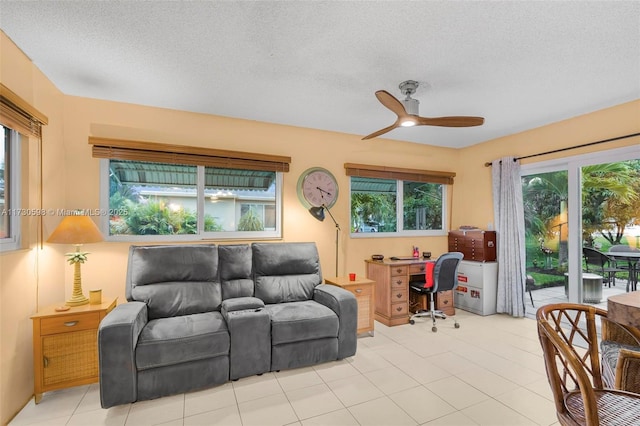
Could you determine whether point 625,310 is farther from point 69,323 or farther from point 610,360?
point 69,323

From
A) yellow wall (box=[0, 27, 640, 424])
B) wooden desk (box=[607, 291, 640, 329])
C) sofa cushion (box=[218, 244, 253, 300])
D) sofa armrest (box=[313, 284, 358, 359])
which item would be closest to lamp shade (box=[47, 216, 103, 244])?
yellow wall (box=[0, 27, 640, 424])

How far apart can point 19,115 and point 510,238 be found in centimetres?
508

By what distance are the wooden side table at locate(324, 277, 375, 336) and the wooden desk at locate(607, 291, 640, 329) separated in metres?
2.25

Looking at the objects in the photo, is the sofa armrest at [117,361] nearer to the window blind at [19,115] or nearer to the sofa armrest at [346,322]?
the window blind at [19,115]

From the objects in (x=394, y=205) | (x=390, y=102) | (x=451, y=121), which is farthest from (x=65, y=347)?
(x=394, y=205)

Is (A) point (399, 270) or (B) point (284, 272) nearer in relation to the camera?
(B) point (284, 272)

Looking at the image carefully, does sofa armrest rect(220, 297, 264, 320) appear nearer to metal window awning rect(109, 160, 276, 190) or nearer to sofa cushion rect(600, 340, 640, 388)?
metal window awning rect(109, 160, 276, 190)

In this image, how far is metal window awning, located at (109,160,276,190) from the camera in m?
3.30

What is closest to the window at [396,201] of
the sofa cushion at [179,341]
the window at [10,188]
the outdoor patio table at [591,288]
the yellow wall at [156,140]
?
the yellow wall at [156,140]

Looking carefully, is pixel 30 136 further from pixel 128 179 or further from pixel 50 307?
pixel 50 307

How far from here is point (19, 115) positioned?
7.09 ft

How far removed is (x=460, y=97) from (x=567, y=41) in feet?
3.29

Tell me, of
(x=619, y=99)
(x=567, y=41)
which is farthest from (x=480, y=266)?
(x=567, y=41)

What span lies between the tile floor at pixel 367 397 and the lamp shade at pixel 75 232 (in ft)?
3.75
